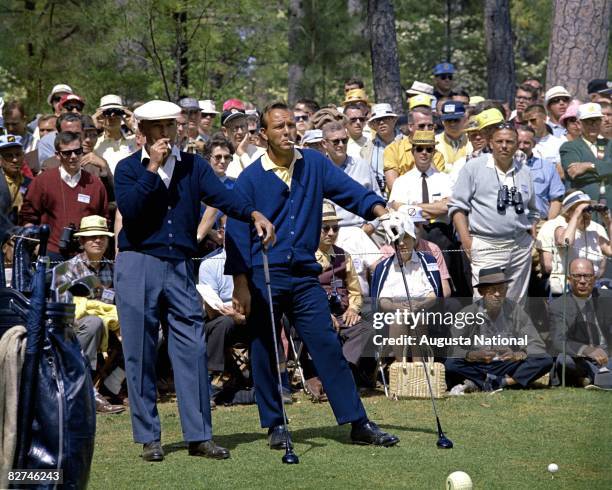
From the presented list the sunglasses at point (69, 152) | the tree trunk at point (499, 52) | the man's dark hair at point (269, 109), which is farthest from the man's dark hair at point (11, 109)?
the tree trunk at point (499, 52)

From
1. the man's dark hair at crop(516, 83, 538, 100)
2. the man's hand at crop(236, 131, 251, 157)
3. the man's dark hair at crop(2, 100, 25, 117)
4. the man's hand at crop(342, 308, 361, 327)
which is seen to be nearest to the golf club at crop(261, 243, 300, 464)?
the man's hand at crop(342, 308, 361, 327)

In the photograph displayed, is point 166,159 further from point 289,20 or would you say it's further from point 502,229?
point 289,20

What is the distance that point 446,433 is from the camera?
9148mm

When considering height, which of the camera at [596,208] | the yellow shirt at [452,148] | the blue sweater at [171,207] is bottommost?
the camera at [596,208]

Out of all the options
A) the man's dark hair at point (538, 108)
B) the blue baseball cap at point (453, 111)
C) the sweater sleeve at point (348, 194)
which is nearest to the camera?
the sweater sleeve at point (348, 194)

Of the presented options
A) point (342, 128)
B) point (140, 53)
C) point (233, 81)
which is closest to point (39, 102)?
A: point (140, 53)

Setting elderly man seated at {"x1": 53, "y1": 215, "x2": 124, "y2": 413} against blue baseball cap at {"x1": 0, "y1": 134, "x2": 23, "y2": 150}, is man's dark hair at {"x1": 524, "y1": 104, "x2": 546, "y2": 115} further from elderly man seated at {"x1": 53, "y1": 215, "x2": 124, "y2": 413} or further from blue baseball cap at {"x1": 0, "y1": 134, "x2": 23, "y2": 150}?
blue baseball cap at {"x1": 0, "y1": 134, "x2": 23, "y2": 150}

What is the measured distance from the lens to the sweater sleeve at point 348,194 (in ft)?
28.6

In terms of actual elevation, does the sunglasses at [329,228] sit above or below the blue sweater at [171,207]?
below

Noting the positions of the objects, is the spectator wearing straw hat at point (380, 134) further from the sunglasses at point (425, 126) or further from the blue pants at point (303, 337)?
the blue pants at point (303, 337)

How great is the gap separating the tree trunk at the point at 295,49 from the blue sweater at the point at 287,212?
1562 cm

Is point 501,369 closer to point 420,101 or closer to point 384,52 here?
point 420,101

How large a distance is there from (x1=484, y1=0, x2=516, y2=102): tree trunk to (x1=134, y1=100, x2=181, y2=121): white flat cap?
17635mm

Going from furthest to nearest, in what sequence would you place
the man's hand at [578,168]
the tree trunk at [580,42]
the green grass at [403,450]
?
1. the tree trunk at [580,42]
2. the man's hand at [578,168]
3. the green grass at [403,450]
